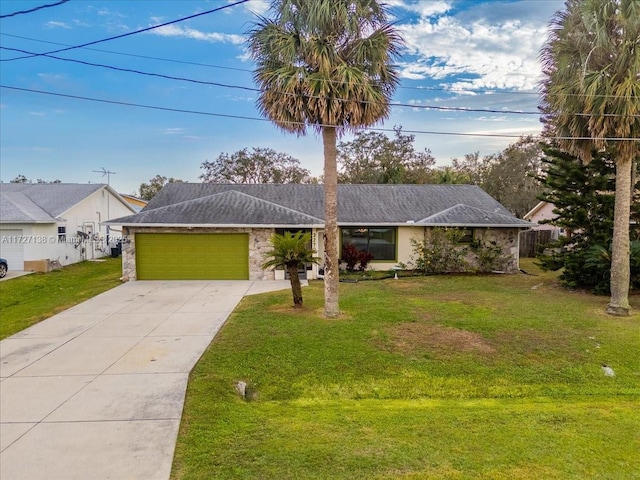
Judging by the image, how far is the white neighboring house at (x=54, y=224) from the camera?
17.9 m

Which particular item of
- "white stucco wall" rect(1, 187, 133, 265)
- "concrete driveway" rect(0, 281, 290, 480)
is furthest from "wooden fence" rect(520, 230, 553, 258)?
"white stucco wall" rect(1, 187, 133, 265)

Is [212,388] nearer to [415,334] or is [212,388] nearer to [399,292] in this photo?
[415,334]

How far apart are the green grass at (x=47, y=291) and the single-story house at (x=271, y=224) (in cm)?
195

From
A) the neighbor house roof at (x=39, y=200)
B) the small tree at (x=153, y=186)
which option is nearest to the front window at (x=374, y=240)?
the neighbor house roof at (x=39, y=200)

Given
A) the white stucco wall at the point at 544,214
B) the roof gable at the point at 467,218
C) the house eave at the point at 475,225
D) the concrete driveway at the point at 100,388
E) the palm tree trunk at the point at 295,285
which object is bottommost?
the concrete driveway at the point at 100,388

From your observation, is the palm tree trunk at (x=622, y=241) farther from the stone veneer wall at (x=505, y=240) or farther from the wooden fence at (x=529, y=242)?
the wooden fence at (x=529, y=242)

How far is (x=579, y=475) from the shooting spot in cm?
364

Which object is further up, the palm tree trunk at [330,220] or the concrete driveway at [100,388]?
the palm tree trunk at [330,220]

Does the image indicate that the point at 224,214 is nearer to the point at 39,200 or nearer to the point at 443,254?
the point at 443,254

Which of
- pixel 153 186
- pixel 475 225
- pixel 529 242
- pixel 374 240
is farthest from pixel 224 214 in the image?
pixel 153 186

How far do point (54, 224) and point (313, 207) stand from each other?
12721mm

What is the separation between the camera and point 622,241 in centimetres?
963

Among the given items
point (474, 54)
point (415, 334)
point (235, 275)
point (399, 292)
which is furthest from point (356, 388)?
point (474, 54)

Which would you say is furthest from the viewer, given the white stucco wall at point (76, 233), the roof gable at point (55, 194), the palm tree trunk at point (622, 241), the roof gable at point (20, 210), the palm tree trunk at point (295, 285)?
the roof gable at point (55, 194)
